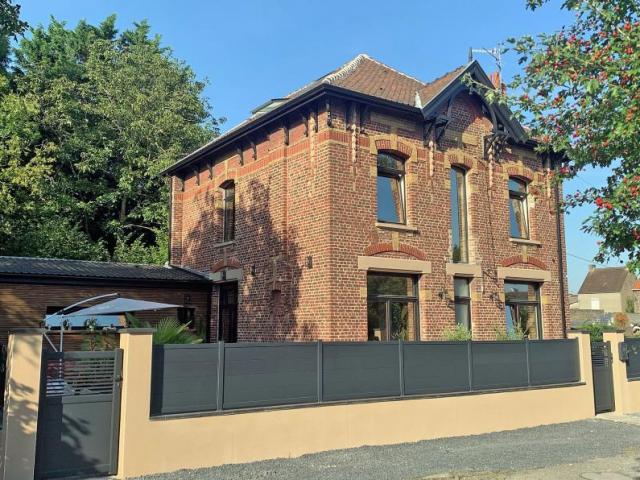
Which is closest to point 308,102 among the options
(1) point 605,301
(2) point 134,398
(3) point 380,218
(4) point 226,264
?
(3) point 380,218

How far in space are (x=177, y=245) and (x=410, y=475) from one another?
13.1 m

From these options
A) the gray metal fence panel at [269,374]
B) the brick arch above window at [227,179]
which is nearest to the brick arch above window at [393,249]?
the gray metal fence panel at [269,374]

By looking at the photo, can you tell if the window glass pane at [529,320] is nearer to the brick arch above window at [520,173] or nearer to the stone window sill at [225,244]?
the brick arch above window at [520,173]

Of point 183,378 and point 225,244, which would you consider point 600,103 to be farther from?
point 225,244

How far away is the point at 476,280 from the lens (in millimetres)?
14633

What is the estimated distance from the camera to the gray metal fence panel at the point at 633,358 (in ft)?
45.1

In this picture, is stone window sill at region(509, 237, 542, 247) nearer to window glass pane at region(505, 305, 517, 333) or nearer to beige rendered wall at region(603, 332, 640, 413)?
window glass pane at region(505, 305, 517, 333)

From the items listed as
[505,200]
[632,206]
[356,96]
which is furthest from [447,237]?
[632,206]

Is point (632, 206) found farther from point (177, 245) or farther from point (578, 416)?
point (177, 245)


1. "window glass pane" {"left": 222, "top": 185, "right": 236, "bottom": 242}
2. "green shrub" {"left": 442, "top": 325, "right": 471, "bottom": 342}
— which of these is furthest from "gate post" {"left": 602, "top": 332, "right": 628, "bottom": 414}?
"window glass pane" {"left": 222, "top": 185, "right": 236, "bottom": 242}

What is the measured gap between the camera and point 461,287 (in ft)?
47.9

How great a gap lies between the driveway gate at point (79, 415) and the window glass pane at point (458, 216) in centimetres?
952

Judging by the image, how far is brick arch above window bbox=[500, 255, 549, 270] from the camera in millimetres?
15352

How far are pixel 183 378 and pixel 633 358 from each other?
1127 cm
